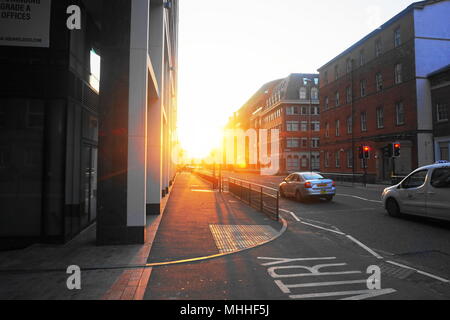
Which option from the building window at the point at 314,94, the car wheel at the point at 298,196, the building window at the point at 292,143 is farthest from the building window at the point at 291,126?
the car wheel at the point at 298,196

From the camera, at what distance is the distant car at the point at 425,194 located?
7.89 metres

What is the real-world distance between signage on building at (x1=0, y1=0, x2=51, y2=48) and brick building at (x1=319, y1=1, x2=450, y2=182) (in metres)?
27.3

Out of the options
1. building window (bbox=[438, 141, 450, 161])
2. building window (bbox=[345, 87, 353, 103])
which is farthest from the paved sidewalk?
building window (bbox=[345, 87, 353, 103])

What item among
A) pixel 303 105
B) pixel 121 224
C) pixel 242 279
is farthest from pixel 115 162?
pixel 303 105

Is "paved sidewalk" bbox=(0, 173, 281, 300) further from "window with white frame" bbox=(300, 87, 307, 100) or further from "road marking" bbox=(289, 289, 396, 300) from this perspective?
"window with white frame" bbox=(300, 87, 307, 100)

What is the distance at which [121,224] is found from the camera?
639 cm

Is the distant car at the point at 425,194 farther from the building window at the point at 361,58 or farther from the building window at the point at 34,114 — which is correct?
the building window at the point at 361,58

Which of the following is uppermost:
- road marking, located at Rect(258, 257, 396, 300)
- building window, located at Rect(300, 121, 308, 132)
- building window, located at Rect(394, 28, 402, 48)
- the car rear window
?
building window, located at Rect(394, 28, 402, 48)

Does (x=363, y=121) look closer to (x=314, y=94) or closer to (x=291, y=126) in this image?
(x=291, y=126)

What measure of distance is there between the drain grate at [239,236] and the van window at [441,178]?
194 inches

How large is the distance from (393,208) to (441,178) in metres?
2.12

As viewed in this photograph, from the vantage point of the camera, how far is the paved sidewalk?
4059 millimetres

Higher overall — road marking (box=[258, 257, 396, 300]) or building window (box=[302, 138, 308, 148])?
building window (box=[302, 138, 308, 148])

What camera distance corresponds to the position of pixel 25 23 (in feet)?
21.9
